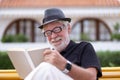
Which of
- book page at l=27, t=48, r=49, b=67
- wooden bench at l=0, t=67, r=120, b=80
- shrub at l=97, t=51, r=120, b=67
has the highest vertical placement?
book page at l=27, t=48, r=49, b=67

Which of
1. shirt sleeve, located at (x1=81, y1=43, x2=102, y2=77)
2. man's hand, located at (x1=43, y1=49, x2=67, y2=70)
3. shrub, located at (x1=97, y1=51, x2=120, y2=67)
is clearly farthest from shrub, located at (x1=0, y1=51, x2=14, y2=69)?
man's hand, located at (x1=43, y1=49, x2=67, y2=70)

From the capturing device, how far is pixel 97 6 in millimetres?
26000

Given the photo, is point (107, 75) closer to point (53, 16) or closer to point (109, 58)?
point (53, 16)

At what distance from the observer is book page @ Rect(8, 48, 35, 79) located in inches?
121

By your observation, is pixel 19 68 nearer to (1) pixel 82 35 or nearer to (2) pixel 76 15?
(1) pixel 82 35

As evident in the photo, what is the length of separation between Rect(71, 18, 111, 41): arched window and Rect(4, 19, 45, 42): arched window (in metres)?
2.50

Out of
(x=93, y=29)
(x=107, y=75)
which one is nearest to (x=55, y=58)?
(x=107, y=75)

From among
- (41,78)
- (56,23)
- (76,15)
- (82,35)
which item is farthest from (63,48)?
(76,15)

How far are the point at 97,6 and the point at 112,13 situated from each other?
1027 mm

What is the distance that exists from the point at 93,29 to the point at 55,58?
24430 millimetres

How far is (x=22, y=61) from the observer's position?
314cm

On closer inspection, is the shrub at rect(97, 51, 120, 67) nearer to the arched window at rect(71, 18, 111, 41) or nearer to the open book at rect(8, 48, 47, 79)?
the open book at rect(8, 48, 47, 79)

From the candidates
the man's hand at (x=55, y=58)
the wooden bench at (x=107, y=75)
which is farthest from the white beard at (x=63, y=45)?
the wooden bench at (x=107, y=75)

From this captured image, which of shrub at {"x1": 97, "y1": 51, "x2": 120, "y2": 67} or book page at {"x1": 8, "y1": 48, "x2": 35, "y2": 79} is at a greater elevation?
book page at {"x1": 8, "y1": 48, "x2": 35, "y2": 79}
